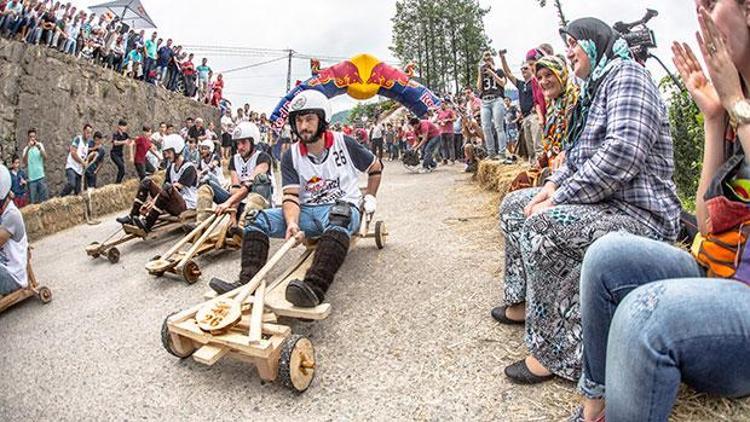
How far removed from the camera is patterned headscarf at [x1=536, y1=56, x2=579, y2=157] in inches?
121

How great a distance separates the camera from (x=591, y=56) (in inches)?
95.4

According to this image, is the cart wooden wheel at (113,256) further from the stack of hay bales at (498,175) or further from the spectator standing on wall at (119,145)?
the spectator standing on wall at (119,145)

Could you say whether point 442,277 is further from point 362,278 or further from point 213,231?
point 213,231

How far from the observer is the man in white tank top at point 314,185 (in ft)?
12.3

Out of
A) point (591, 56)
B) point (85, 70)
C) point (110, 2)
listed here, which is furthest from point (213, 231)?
point (110, 2)

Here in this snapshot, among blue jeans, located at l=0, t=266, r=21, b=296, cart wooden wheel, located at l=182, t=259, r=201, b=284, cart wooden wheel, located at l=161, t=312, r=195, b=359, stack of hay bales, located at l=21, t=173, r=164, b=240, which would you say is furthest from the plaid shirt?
stack of hay bales, located at l=21, t=173, r=164, b=240

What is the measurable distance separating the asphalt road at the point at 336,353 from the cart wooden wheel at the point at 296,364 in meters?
0.08

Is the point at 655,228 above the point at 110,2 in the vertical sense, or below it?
below

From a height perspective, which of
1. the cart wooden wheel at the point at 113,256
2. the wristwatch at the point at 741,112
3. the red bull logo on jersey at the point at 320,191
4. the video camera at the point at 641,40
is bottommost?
the cart wooden wheel at the point at 113,256

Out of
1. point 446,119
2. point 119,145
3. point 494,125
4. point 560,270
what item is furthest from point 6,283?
point 446,119

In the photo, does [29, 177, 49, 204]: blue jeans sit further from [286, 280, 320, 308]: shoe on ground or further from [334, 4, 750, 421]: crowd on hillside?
[334, 4, 750, 421]: crowd on hillside

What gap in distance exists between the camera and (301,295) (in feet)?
9.97

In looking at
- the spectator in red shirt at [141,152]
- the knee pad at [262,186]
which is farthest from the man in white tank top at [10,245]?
the spectator in red shirt at [141,152]

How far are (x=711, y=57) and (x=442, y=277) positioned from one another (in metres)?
2.89
